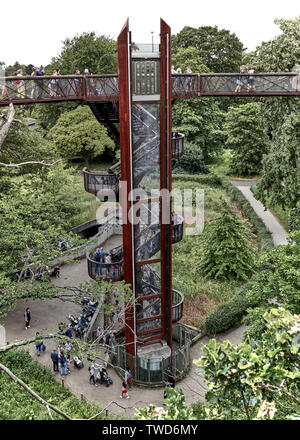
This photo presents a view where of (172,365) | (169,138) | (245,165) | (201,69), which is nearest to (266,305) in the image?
(172,365)

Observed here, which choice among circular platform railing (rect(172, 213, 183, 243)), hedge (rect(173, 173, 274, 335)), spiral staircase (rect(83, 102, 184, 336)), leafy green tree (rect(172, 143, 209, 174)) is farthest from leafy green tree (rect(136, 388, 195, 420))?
leafy green tree (rect(172, 143, 209, 174))

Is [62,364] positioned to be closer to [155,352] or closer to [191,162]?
[155,352]

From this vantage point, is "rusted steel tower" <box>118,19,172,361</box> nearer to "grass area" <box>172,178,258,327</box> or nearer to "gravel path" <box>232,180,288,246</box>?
"grass area" <box>172,178,258,327</box>

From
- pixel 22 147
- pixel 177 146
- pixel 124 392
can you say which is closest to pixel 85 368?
pixel 124 392

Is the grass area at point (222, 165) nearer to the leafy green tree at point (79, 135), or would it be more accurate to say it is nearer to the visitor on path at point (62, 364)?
the leafy green tree at point (79, 135)
